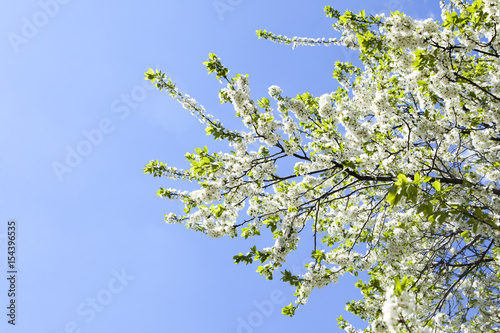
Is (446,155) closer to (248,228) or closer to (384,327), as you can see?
(384,327)

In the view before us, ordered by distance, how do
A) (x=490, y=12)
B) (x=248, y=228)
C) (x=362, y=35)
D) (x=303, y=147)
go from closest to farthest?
(x=490, y=12)
(x=362, y=35)
(x=248, y=228)
(x=303, y=147)

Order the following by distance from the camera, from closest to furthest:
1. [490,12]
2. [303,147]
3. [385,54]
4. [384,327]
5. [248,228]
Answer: [384,327]
[490,12]
[248,228]
[303,147]
[385,54]

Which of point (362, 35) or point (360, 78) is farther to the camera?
point (360, 78)

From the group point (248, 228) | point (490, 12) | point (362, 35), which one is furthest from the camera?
point (248, 228)

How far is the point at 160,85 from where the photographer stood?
5.46 m

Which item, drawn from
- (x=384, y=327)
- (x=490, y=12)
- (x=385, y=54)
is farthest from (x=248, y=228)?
(x=490, y=12)

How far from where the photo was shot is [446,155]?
6.41 m

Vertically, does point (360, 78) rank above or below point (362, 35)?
above

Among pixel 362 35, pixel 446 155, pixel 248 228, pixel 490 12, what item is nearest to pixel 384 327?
pixel 248 228

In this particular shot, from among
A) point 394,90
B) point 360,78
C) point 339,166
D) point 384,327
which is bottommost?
point 384,327

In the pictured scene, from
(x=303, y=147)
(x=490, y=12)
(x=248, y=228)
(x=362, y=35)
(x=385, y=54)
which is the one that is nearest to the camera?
(x=490, y=12)

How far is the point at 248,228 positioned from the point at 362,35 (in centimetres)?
373

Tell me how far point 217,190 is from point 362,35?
11.4ft

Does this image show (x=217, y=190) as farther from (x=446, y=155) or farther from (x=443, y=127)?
(x=446, y=155)
